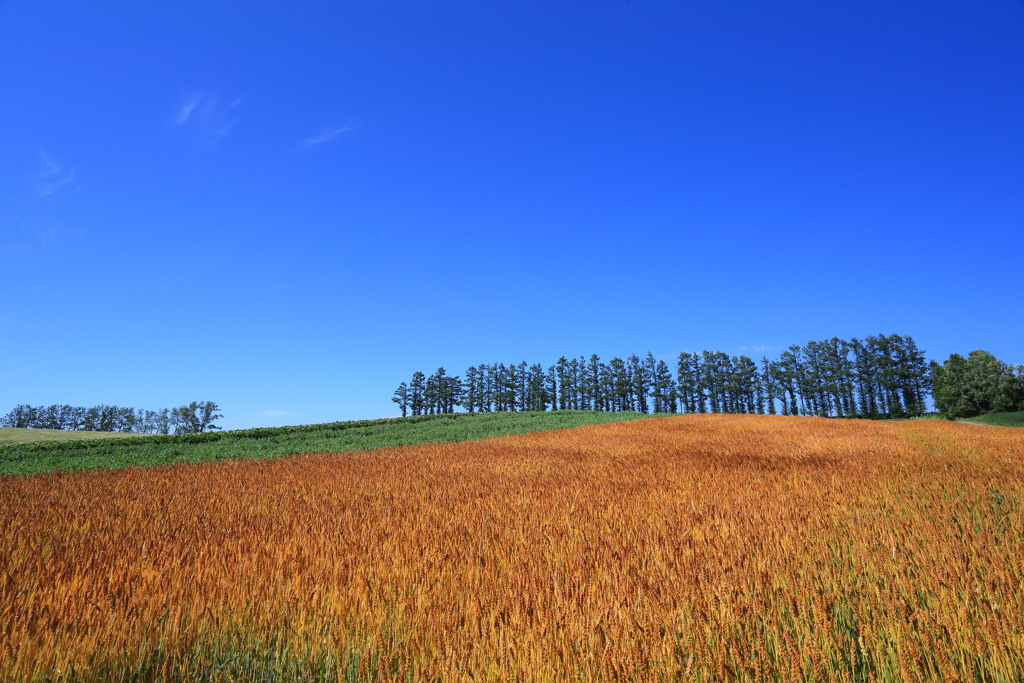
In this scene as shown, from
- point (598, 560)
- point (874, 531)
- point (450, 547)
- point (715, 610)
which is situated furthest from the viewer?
point (874, 531)

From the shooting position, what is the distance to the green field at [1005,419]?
36438mm

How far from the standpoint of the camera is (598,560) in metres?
3.44

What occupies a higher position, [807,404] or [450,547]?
[807,404]

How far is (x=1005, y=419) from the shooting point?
3791 centimetres

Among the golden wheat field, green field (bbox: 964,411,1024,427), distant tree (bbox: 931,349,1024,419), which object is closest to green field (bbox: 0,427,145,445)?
the golden wheat field

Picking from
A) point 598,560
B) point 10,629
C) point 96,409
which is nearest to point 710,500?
point 598,560

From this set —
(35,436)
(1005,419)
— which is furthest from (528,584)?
(1005,419)

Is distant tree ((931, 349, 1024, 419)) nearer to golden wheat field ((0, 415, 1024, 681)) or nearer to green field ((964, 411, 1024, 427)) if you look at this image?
green field ((964, 411, 1024, 427))

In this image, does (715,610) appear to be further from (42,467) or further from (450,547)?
(42,467)

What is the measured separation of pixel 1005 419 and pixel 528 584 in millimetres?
53577

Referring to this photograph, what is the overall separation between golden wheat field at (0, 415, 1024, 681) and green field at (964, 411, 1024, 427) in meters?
44.7

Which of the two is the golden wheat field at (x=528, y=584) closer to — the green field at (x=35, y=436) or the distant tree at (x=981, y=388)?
the green field at (x=35, y=436)

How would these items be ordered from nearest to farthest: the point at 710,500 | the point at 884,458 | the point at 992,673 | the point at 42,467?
the point at 992,673
the point at 710,500
the point at 884,458
the point at 42,467

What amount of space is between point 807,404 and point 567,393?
129 ft
